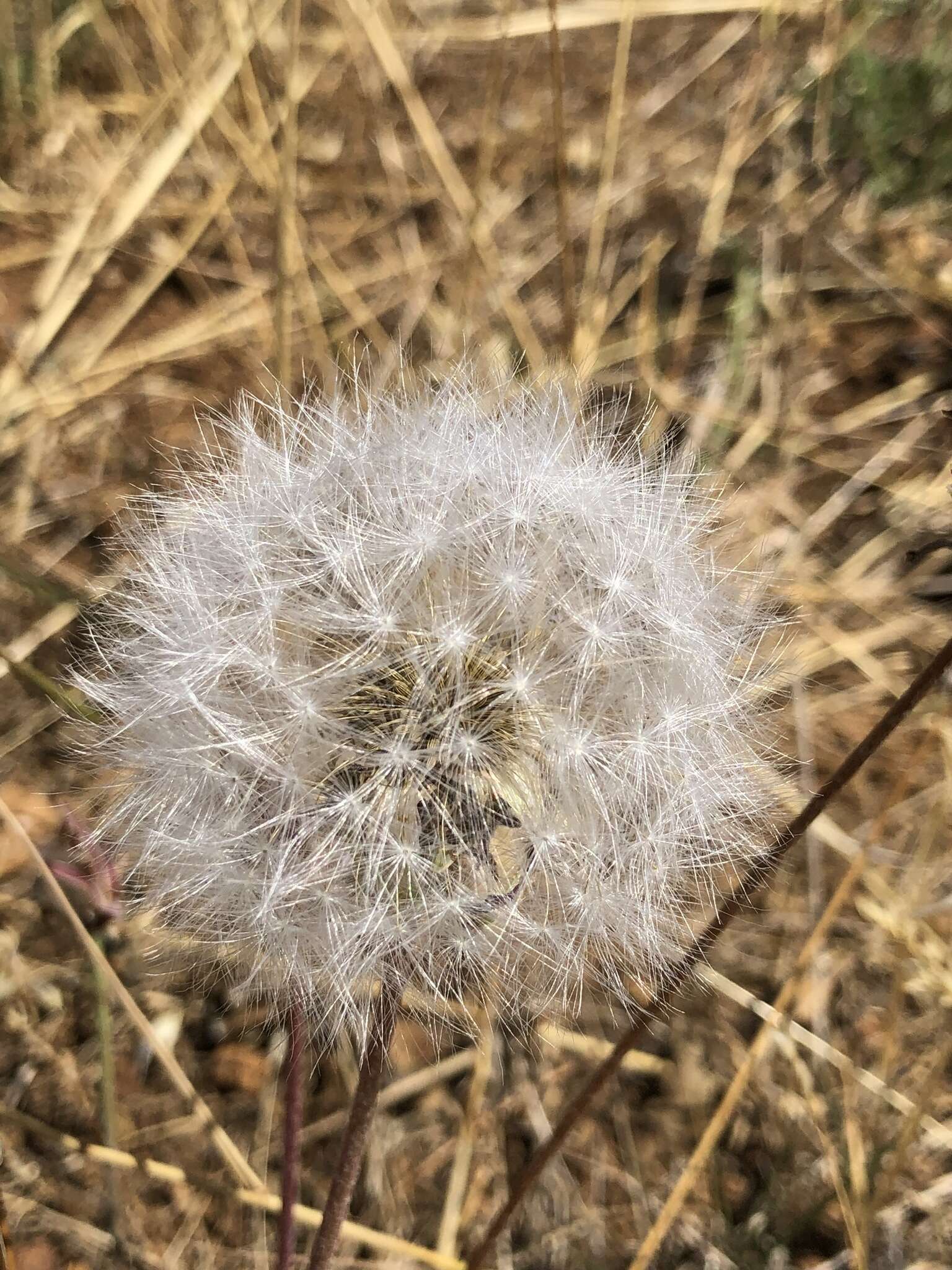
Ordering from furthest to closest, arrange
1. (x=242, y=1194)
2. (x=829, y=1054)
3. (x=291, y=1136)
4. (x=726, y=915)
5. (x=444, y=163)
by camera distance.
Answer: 1. (x=444, y=163)
2. (x=829, y=1054)
3. (x=242, y=1194)
4. (x=291, y=1136)
5. (x=726, y=915)

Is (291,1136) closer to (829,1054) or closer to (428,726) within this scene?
(428,726)

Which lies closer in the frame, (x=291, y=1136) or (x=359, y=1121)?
(x=359, y=1121)

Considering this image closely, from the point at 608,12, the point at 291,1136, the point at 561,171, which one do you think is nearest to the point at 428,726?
the point at 291,1136

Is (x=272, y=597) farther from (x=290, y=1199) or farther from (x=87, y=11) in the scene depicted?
(x=87, y=11)

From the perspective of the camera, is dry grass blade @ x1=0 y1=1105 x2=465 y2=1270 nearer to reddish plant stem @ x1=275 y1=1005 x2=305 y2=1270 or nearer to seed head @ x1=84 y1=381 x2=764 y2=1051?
reddish plant stem @ x1=275 y1=1005 x2=305 y2=1270

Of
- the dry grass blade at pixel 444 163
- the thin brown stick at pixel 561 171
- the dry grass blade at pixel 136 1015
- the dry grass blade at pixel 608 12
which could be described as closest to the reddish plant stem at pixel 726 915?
the dry grass blade at pixel 136 1015

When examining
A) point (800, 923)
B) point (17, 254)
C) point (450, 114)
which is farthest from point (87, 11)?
point (800, 923)
